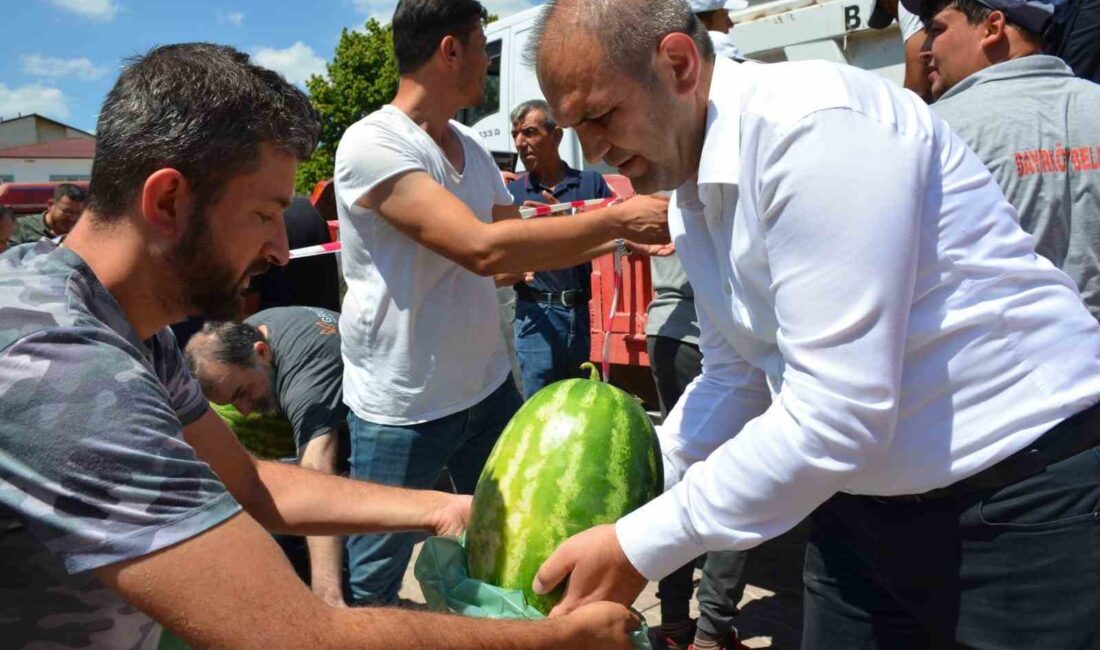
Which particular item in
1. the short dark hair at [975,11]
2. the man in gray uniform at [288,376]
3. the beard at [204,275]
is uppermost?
the short dark hair at [975,11]

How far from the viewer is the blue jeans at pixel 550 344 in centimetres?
548

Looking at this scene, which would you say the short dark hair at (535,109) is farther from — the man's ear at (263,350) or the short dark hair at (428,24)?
the short dark hair at (428,24)

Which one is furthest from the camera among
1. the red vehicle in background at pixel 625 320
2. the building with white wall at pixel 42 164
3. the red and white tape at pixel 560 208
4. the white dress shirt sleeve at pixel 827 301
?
the building with white wall at pixel 42 164

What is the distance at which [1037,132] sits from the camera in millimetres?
2545

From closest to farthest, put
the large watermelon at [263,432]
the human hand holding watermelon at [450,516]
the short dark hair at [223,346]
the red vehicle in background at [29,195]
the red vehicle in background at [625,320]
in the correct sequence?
the human hand holding watermelon at [450,516]
the short dark hair at [223,346]
the large watermelon at [263,432]
the red vehicle in background at [625,320]
the red vehicle in background at [29,195]

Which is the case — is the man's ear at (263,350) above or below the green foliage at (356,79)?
below

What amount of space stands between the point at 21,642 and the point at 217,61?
1054 millimetres

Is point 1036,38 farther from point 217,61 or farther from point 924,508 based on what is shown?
point 217,61

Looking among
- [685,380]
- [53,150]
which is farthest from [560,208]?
[53,150]

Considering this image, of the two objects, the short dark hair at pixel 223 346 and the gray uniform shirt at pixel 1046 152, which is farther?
the short dark hair at pixel 223 346

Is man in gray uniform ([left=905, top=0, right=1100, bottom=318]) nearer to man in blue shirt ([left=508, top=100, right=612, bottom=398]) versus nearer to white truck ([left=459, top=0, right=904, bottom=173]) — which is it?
white truck ([left=459, top=0, right=904, bottom=173])

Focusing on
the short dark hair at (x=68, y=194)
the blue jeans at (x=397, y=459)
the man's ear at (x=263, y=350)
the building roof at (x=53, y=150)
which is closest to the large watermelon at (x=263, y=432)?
the man's ear at (x=263, y=350)

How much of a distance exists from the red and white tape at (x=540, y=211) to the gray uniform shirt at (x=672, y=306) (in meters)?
1.20

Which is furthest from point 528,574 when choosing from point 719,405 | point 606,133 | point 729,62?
point 729,62
